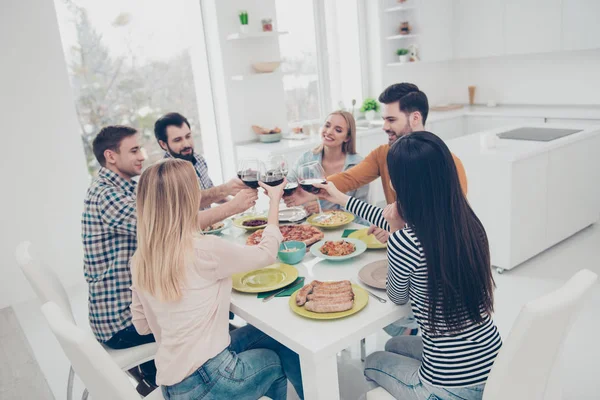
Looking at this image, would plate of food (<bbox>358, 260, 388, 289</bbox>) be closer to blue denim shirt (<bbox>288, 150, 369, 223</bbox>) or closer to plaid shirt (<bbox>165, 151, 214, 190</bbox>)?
blue denim shirt (<bbox>288, 150, 369, 223</bbox>)

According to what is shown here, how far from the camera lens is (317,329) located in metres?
1.49

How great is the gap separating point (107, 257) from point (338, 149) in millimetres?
1418

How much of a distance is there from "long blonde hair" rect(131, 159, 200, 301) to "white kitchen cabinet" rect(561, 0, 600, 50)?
170 inches

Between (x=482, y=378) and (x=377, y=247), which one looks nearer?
(x=482, y=378)

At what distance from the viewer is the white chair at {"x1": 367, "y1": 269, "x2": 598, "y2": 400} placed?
1228mm

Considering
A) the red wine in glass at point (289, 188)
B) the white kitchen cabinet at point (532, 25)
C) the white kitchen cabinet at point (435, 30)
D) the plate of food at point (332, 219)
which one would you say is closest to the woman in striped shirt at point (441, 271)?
the red wine in glass at point (289, 188)

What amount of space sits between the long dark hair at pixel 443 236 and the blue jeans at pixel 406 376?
0.58ft

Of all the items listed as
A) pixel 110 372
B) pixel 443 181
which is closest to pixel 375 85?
pixel 443 181

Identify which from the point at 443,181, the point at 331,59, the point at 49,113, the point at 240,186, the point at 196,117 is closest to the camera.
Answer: the point at 443,181

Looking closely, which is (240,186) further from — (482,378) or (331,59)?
(331,59)

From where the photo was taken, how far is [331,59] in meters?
5.49

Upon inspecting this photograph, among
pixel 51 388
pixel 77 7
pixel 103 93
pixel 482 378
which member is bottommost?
pixel 51 388

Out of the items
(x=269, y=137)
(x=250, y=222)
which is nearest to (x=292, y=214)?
(x=250, y=222)

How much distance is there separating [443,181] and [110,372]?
102cm
